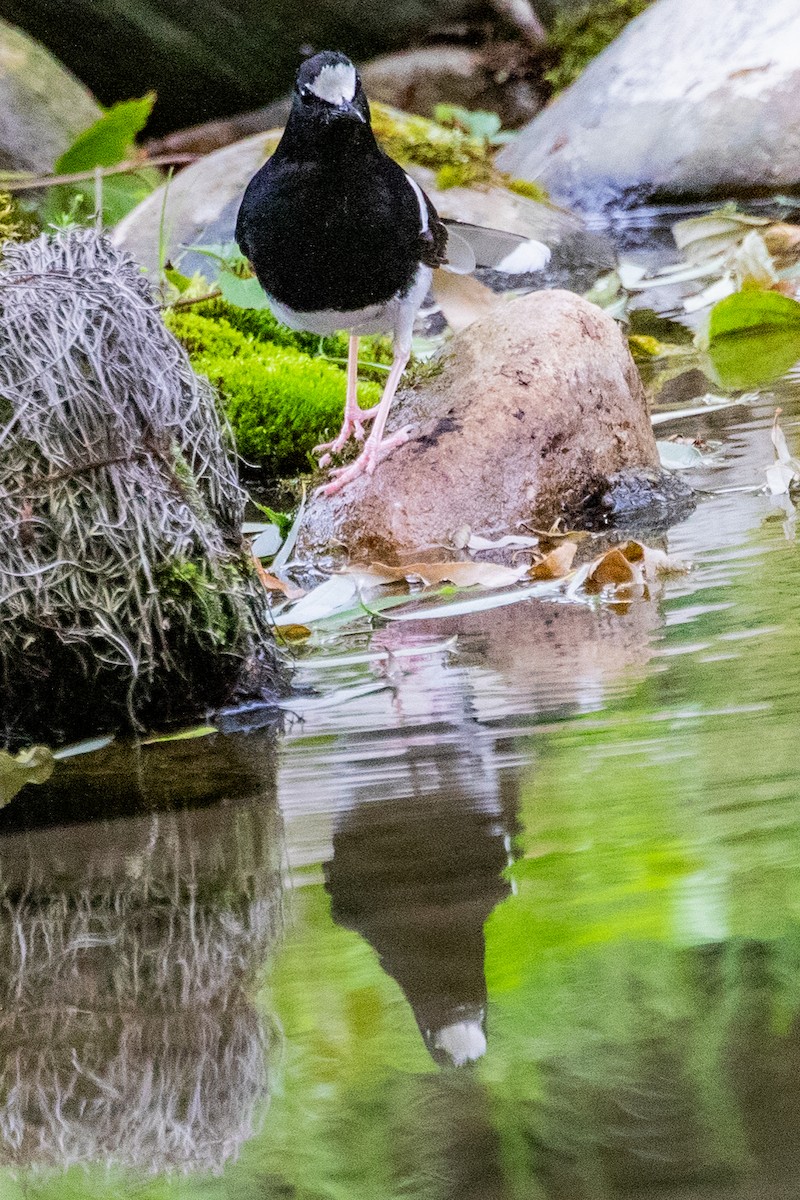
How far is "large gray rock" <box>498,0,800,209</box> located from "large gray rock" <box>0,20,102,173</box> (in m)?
3.70

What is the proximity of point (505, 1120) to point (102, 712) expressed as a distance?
143 centimetres

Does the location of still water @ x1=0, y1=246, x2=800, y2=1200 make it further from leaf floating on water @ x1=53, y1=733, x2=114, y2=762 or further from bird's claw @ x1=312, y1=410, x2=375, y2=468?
bird's claw @ x1=312, y1=410, x2=375, y2=468

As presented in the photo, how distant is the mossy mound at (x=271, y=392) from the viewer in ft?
16.5

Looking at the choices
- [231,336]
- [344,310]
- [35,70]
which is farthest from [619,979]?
[35,70]

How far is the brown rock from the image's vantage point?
3.80 metres

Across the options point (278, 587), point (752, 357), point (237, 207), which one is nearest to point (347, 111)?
point (278, 587)

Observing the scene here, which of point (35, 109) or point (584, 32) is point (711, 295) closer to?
point (35, 109)

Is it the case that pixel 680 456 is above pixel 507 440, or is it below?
below

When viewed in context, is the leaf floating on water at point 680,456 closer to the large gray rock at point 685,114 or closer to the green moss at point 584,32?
the large gray rock at point 685,114

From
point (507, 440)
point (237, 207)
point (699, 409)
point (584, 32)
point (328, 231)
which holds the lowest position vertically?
point (699, 409)

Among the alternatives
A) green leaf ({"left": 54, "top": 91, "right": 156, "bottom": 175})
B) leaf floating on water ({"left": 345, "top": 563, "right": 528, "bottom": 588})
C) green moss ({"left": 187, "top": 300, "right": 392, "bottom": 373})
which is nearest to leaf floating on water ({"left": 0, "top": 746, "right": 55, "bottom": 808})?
leaf floating on water ({"left": 345, "top": 563, "right": 528, "bottom": 588})

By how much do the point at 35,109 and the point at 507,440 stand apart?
8523 millimetres

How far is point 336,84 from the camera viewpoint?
3.93m

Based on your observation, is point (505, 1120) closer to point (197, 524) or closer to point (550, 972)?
point (550, 972)
